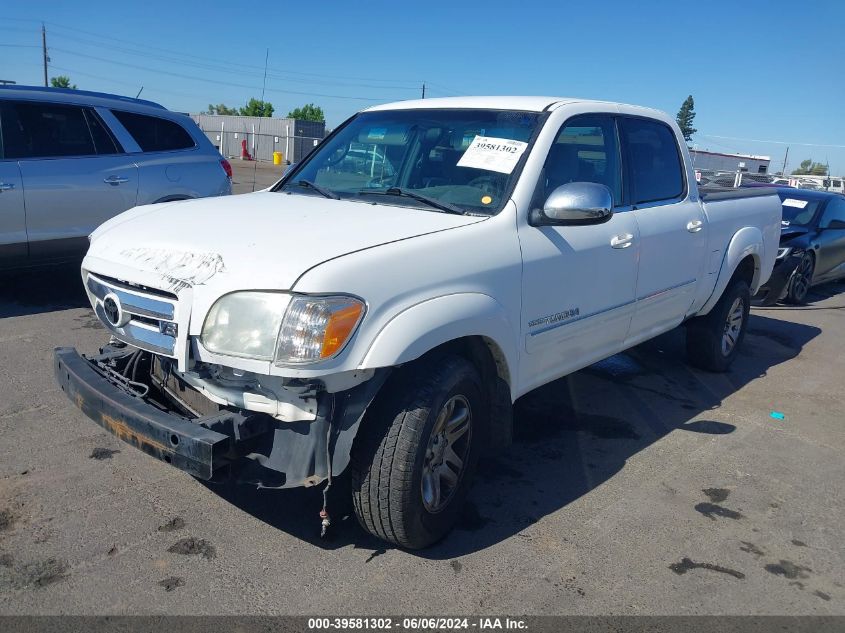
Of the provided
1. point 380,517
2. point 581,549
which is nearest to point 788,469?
point 581,549

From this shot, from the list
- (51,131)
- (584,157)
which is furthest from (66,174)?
(584,157)

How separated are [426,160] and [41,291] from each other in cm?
509

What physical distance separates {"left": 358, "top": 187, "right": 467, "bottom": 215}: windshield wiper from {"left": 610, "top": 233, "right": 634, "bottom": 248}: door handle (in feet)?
3.46

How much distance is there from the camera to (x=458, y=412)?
333cm

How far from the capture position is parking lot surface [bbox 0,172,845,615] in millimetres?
2936

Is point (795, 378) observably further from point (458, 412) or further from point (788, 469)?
point (458, 412)

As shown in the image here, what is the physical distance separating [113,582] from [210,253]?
134cm

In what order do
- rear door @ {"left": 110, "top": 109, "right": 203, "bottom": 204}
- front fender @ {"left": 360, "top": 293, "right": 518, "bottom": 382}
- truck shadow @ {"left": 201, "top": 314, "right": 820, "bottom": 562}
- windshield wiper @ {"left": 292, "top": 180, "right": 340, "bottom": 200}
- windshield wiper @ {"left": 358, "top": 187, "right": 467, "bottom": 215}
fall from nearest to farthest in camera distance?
front fender @ {"left": 360, "top": 293, "right": 518, "bottom": 382} → truck shadow @ {"left": 201, "top": 314, "right": 820, "bottom": 562} → windshield wiper @ {"left": 358, "top": 187, "right": 467, "bottom": 215} → windshield wiper @ {"left": 292, "top": 180, "right": 340, "bottom": 200} → rear door @ {"left": 110, "top": 109, "right": 203, "bottom": 204}

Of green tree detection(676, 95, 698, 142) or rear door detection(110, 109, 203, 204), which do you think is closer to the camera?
rear door detection(110, 109, 203, 204)

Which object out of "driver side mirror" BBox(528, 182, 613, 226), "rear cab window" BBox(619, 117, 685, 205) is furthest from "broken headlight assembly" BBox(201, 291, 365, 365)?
"rear cab window" BBox(619, 117, 685, 205)

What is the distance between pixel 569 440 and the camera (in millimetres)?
4641

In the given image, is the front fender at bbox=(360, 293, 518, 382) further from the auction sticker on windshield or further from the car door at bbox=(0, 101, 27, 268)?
the car door at bbox=(0, 101, 27, 268)

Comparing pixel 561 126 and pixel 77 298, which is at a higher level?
pixel 561 126

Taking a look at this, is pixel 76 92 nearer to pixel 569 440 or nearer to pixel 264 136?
pixel 569 440
